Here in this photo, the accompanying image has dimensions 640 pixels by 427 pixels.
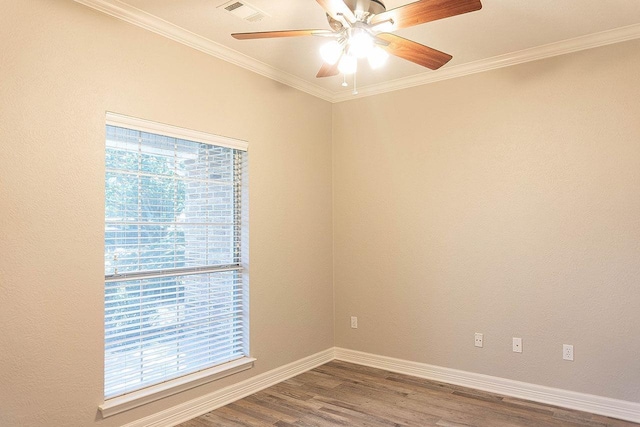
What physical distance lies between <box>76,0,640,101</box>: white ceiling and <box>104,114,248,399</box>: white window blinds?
0.69m

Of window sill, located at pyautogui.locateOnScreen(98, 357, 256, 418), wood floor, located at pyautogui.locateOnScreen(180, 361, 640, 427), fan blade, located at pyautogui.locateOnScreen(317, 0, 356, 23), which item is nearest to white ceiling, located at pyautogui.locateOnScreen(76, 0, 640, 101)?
fan blade, located at pyautogui.locateOnScreen(317, 0, 356, 23)

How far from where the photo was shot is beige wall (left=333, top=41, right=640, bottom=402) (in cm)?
321

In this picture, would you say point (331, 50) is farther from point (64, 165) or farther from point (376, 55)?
A: point (64, 165)

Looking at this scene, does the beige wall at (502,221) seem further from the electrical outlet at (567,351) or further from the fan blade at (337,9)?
the fan blade at (337,9)

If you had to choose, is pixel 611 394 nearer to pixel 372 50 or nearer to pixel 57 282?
pixel 372 50

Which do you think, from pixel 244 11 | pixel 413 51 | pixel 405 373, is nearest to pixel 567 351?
pixel 405 373

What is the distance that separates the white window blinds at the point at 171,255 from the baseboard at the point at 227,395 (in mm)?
210

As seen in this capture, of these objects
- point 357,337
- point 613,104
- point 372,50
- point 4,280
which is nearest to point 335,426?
point 357,337

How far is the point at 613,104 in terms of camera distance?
3.22 meters

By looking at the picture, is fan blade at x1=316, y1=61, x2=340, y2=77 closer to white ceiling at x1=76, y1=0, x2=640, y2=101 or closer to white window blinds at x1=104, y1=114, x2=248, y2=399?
white ceiling at x1=76, y1=0, x2=640, y2=101

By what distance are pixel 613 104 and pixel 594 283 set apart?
127 centimetres

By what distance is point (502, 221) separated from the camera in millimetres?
3654

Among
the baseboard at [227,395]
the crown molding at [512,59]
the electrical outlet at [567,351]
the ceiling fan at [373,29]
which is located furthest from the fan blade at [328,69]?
the electrical outlet at [567,351]

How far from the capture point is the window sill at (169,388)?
274cm
